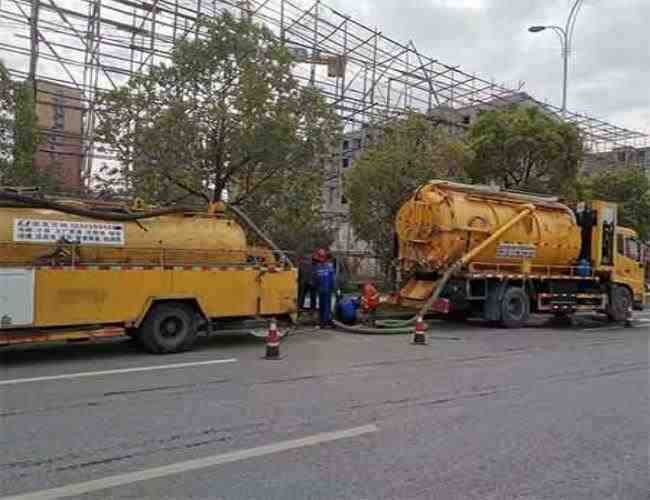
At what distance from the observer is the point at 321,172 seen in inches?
635

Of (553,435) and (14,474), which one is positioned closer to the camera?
(14,474)

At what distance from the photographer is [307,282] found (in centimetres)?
1388

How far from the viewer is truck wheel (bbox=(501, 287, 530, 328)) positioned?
15.0 m

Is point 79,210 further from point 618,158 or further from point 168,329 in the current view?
point 618,158

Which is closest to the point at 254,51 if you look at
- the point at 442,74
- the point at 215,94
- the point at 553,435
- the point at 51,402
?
the point at 215,94

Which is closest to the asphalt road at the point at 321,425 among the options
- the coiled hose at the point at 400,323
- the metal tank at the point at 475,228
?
the coiled hose at the point at 400,323

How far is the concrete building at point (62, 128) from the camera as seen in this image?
20.9 m

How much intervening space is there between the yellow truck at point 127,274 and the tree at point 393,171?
840 centimetres

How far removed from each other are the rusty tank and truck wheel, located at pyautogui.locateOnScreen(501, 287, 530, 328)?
6801mm

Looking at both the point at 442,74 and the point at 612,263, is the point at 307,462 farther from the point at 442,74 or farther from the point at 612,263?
the point at 442,74

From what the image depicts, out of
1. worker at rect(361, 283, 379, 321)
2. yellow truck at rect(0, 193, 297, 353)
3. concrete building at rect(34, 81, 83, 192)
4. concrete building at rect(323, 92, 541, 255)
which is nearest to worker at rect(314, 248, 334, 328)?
worker at rect(361, 283, 379, 321)

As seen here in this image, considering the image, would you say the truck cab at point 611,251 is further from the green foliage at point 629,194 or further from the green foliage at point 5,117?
the green foliage at point 5,117

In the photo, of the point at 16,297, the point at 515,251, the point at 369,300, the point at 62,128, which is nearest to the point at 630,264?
the point at 515,251

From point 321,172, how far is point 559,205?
627 cm
